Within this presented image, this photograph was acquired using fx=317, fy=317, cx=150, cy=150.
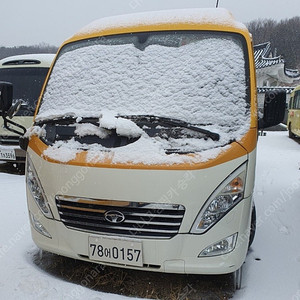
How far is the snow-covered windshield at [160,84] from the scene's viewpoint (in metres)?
2.26

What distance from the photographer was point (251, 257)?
2.88 meters

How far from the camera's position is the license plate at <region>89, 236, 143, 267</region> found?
2.09 m

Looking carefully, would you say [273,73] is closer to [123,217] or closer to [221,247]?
[221,247]

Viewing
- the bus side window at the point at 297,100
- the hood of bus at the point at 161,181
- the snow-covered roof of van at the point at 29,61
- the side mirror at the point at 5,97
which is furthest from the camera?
the bus side window at the point at 297,100

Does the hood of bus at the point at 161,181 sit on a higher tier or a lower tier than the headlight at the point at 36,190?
higher

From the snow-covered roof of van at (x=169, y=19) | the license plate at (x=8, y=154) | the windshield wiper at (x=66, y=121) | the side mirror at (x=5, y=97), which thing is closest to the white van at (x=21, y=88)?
the license plate at (x=8, y=154)

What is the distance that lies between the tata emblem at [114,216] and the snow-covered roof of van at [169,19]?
1735mm

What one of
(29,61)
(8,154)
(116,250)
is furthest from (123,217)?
(29,61)

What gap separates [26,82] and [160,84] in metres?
4.55

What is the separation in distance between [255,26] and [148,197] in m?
78.4

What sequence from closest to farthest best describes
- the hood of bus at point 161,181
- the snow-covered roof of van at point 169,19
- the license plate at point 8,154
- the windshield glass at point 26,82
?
the hood of bus at point 161,181 < the snow-covered roof of van at point 169,19 < the license plate at point 8,154 < the windshield glass at point 26,82

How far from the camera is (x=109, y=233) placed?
7.02 ft

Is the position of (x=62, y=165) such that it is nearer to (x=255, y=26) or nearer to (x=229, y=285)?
(x=229, y=285)

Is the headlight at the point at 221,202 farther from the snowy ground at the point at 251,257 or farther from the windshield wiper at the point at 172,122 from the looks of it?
the snowy ground at the point at 251,257
